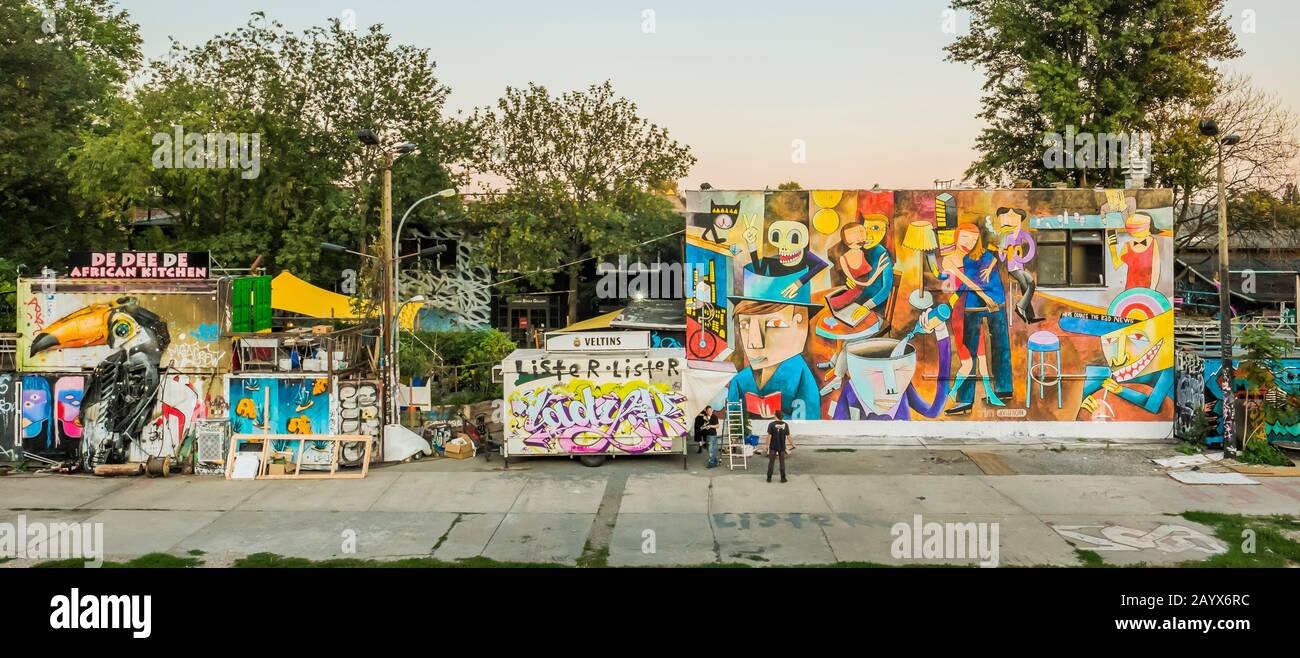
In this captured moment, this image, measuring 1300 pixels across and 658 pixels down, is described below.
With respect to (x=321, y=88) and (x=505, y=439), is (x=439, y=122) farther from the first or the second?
(x=505, y=439)

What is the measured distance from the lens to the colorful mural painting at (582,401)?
20.3 meters

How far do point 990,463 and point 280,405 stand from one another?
56.5 ft

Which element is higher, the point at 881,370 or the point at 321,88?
the point at 321,88

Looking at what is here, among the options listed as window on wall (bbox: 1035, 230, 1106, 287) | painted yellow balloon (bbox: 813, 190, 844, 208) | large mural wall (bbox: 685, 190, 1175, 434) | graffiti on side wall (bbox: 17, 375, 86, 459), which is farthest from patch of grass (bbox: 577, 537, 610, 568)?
window on wall (bbox: 1035, 230, 1106, 287)

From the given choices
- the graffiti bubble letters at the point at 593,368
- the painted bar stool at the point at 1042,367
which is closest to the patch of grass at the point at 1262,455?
the painted bar stool at the point at 1042,367

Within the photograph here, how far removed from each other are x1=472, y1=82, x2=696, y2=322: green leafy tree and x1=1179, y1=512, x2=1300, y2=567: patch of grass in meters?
24.5

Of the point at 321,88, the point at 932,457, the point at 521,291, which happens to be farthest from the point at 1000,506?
the point at 321,88

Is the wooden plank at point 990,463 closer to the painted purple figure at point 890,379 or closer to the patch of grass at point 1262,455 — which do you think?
the painted purple figure at point 890,379

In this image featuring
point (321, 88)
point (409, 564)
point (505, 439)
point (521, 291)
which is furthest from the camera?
point (521, 291)

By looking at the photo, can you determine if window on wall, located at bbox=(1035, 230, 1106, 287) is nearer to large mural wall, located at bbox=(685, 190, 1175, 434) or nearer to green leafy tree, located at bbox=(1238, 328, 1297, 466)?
large mural wall, located at bbox=(685, 190, 1175, 434)

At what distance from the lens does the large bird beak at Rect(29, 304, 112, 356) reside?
20.1 meters

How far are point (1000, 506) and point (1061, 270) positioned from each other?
9.84m

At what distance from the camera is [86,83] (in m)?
36.6

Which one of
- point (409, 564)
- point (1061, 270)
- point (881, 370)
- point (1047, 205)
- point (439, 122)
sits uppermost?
point (439, 122)
